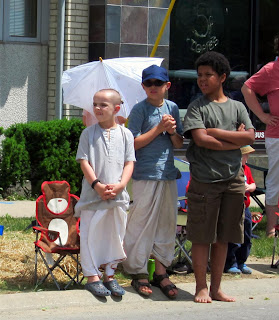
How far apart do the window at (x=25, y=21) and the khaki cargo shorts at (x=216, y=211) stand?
20.6 feet

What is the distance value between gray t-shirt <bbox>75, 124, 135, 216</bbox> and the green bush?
4818 millimetres

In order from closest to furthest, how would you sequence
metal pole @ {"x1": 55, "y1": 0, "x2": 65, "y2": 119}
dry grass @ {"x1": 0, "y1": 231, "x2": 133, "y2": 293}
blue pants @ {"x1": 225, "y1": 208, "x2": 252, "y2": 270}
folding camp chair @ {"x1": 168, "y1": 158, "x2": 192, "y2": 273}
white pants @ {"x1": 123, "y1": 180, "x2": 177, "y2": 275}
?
white pants @ {"x1": 123, "y1": 180, "x2": 177, "y2": 275}, dry grass @ {"x1": 0, "y1": 231, "x2": 133, "y2": 293}, folding camp chair @ {"x1": 168, "y1": 158, "x2": 192, "y2": 273}, blue pants @ {"x1": 225, "y1": 208, "x2": 252, "y2": 270}, metal pole @ {"x1": 55, "y1": 0, "x2": 65, "y2": 119}

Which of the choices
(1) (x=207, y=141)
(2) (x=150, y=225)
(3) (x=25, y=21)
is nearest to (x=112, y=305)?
(2) (x=150, y=225)

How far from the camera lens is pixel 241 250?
779 centimetres

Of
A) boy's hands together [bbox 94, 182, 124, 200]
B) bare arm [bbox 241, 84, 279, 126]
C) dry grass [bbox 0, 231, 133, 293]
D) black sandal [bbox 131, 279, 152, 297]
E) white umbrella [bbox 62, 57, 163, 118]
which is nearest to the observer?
boy's hands together [bbox 94, 182, 124, 200]

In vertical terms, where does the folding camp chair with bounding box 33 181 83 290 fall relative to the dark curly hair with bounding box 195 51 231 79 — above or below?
below

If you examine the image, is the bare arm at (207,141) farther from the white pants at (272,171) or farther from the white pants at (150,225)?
the white pants at (272,171)

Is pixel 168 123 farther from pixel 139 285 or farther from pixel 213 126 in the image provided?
pixel 139 285

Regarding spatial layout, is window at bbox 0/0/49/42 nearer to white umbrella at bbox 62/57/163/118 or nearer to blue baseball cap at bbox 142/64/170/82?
white umbrella at bbox 62/57/163/118

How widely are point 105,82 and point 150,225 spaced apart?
1.70 meters

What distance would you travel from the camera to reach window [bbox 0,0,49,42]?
39.8 ft

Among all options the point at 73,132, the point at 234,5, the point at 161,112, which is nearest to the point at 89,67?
the point at 161,112

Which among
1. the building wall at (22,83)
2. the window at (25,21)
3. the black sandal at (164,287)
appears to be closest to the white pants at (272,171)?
the black sandal at (164,287)

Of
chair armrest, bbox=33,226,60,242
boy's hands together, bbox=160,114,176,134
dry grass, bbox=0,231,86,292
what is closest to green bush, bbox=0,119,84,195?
dry grass, bbox=0,231,86,292
